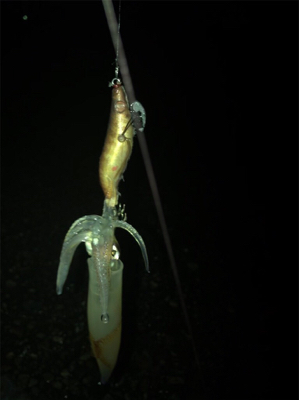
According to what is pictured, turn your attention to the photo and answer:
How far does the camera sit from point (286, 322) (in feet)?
4.74

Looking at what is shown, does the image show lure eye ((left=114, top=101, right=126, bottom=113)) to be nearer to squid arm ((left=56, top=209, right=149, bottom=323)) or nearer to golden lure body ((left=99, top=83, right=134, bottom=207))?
golden lure body ((left=99, top=83, right=134, bottom=207))

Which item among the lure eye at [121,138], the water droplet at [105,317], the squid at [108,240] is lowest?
the water droplet at [105,317]

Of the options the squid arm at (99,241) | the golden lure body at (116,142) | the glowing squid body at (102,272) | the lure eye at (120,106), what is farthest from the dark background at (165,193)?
the lure eye at (120,106)

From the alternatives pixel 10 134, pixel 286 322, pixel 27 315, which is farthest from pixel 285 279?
pixel 10 134

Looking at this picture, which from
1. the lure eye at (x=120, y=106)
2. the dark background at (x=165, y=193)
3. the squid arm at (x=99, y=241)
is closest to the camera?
the lure eye at (x=120, y=106)

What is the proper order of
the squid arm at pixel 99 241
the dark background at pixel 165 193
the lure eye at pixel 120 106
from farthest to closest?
the dark background at pixel 165 193 < the squid arm at pixel 99 241 < the lure eye at pixel 120 106

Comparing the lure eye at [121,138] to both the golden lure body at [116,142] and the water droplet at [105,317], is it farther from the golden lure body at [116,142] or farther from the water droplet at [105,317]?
the water droplet at [105,317]

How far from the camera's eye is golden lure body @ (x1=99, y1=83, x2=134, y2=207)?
2.32ft

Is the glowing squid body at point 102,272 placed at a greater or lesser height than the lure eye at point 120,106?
lesser

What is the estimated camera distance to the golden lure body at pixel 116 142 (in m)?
0.71

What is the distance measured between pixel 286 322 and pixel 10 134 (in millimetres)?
1894

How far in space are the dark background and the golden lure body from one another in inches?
26.7

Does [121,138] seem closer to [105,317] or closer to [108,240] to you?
[108,240]

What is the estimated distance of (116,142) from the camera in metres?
0.74
